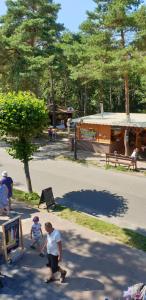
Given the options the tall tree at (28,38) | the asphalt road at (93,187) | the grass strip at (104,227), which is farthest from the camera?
the tall tree at (28,38)

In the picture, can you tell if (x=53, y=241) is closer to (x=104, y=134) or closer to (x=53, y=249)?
(x=53, y=249)

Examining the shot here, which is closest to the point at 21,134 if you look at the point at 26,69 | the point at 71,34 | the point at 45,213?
the point at 45,213

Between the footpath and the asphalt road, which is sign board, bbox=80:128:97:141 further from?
the asphalt road

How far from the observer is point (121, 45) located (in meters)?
23.3

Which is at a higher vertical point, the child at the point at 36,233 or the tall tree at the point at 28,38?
the tall tree at the point at 28,38

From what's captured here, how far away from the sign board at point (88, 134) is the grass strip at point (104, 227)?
487 inches

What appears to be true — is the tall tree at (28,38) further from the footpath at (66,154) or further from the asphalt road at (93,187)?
the asphalt road at (93,187)

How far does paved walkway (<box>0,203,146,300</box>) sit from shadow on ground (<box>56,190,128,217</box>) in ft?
9.06

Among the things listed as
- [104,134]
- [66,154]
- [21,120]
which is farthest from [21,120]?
[104,134]

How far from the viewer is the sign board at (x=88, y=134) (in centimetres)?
2855

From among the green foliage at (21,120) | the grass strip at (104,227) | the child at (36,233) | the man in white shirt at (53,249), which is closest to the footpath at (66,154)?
the green foliage at (21,120)

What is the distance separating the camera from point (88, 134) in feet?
94.6

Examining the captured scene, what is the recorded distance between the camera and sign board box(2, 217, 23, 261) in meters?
11.2

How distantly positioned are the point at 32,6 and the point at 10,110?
2486cm
